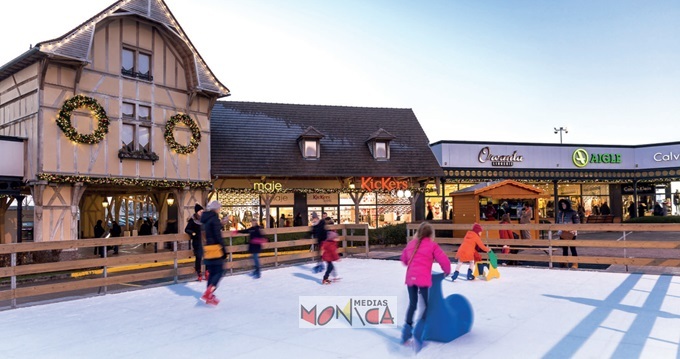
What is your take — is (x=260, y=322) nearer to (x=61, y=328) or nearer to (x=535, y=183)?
(x=61, y=328)

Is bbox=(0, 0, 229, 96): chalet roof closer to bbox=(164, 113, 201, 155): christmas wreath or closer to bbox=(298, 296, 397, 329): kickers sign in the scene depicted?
bbox=(164, 113, 201, 155): christmas wreath

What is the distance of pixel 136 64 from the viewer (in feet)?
66.0

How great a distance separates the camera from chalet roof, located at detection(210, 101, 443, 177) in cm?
2497

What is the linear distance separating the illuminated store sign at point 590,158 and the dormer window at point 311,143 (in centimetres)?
1741

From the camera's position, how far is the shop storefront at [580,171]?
3111 centimetres

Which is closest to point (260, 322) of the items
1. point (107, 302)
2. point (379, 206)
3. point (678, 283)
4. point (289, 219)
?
point (107, 302)

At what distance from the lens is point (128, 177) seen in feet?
65.1

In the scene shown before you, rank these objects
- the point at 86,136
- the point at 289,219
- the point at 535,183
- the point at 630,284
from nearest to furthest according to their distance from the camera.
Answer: the point at 630,284 < the point at 86,136 < the point at 289,219 < the point at 535,183

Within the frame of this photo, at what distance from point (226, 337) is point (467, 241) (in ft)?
19.7

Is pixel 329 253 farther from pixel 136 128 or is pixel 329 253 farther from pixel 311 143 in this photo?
pixel 311 143

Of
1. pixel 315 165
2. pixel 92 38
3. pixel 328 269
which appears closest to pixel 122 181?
pixel 92 38

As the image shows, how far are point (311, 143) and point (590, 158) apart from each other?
63.2ft

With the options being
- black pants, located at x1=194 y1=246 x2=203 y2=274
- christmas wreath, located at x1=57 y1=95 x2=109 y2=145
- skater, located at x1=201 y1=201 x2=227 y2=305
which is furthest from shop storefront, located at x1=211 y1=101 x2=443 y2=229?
skater, located at x1=201 y1=201 x2=227 y2=305

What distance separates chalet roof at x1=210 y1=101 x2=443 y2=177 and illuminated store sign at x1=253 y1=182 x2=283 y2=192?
2.40 ft
